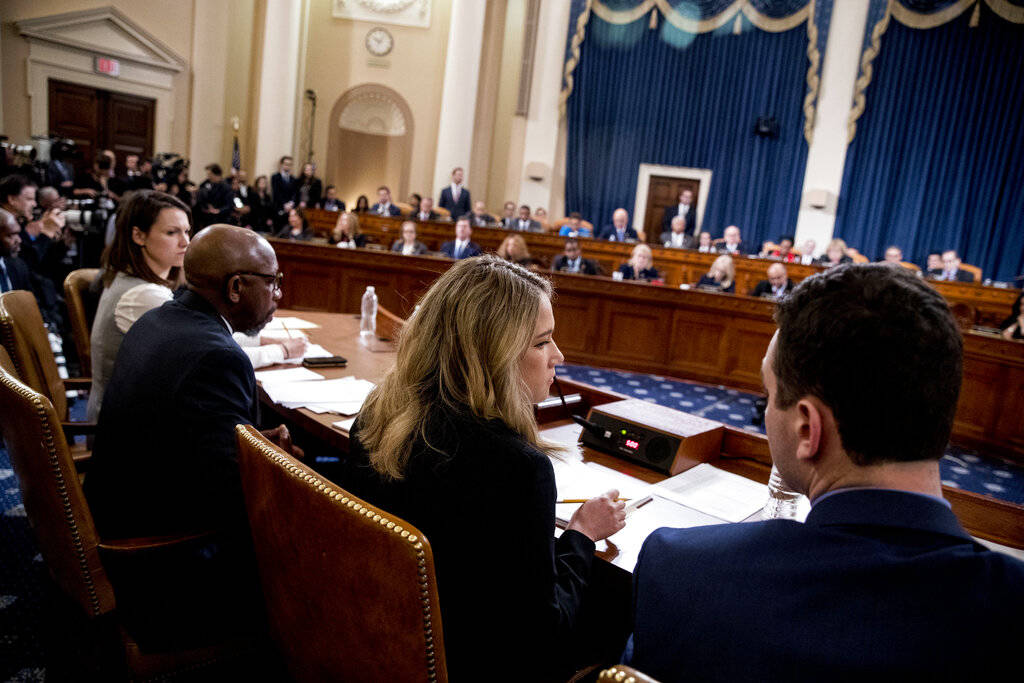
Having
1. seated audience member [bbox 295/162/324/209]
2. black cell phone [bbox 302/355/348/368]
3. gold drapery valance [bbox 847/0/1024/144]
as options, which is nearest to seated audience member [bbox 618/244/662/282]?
black cell phone [bbox 302/355/348/368]

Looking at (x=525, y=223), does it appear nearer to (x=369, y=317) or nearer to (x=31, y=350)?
(x=369, y=317)

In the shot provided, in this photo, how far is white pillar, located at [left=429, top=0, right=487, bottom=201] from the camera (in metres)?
11.4

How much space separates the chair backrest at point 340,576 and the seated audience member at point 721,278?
20.4 feet

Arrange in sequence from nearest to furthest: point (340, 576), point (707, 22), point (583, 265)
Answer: point (340, 576), point (583, 265), point (707, 22)

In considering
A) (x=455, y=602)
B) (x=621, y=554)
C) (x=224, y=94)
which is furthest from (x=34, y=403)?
(x=224, y=94)

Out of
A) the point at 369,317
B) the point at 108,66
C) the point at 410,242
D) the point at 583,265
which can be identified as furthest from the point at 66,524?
the point at 108,66

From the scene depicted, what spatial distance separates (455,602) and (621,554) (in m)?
0.36

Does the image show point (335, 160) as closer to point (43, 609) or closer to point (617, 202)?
point (617, 202)

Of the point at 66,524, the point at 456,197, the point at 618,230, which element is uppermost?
the point at 456,197

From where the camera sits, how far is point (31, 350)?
2.19 m

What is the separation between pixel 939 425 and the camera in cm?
74

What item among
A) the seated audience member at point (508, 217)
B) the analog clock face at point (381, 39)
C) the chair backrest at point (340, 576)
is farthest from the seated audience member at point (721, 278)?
the analog clock face at point (381, 39)

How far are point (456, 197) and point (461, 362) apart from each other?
10389 millimetres

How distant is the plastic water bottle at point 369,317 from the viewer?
3.33m
